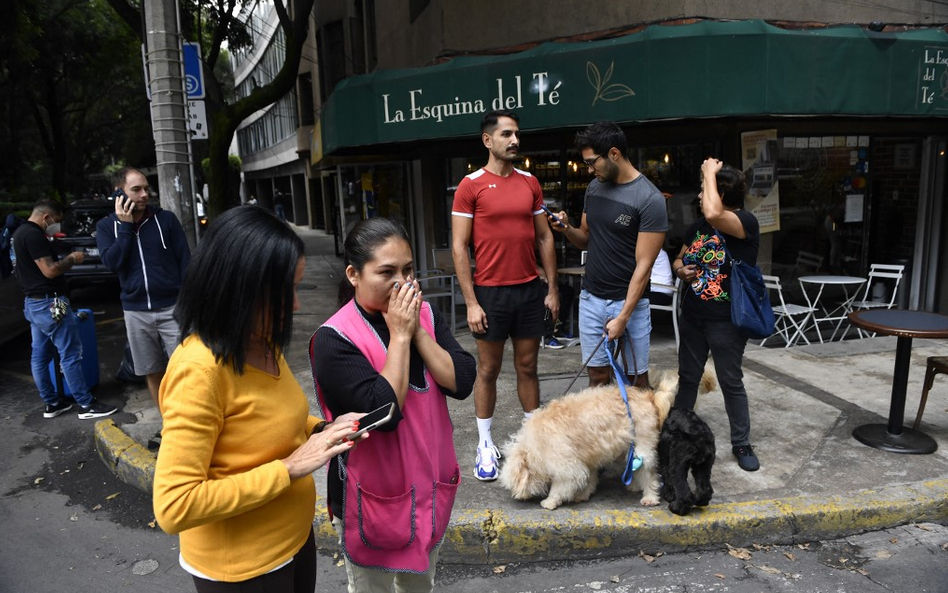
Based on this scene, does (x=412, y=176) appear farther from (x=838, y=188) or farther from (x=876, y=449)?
(x=876, y=449)

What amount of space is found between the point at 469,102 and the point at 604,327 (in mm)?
3648

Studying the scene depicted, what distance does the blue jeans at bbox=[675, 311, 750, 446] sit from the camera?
4023 millimetres

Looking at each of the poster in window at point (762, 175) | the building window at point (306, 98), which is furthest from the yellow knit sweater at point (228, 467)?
the building window at point (306, 98)

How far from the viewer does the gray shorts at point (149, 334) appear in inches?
189

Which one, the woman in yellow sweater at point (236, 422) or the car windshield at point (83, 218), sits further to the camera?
the car windshield at point (83, 218)

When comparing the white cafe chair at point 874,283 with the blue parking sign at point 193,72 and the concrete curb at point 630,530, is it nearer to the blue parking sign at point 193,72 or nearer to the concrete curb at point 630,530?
the concrete curb at point 630,530

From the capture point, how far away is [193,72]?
5762 mm

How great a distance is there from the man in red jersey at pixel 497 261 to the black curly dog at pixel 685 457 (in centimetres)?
88

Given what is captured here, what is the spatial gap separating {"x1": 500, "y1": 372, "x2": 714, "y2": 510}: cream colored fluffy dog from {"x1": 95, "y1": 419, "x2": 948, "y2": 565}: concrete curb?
14cm

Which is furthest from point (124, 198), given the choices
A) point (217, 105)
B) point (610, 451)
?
point (217, 105)

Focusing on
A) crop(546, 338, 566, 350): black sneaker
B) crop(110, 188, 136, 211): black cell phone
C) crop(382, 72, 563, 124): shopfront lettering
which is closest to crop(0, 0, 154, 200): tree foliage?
crop(382, 72, 563, 124): shopfront lettering

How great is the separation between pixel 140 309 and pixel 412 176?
6284 millimetres

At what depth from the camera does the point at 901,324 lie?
4.19 meters

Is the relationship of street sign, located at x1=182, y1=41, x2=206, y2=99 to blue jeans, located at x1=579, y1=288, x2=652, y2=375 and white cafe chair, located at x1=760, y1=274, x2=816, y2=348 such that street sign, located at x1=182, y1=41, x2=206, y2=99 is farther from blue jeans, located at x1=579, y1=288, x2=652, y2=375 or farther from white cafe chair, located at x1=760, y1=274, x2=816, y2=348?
white cafe chair, located at x1=760, y1=274, x2=816, y2=348
